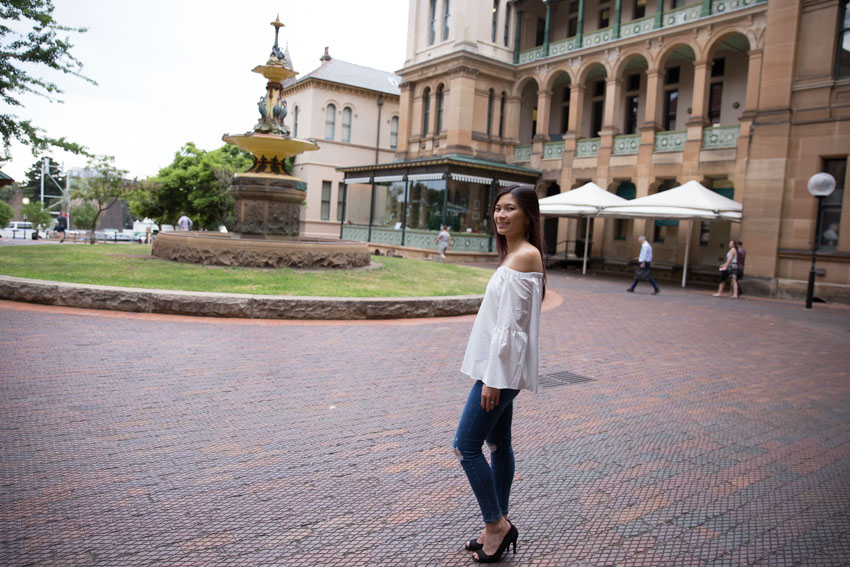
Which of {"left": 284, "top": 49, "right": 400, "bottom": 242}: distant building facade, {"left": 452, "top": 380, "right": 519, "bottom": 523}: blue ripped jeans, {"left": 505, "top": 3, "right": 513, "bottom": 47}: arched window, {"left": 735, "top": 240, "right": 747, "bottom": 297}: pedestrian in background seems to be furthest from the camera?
{"left": 284, "top": 49, "right": 400, "bottom": 242}: distant building facade

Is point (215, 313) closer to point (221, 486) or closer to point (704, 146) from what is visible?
Answer: point (221, 486)

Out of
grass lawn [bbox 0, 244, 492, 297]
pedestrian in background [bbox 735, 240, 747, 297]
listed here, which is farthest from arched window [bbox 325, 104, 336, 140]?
pedestrian in background [bbox 735, 240, 747, 297]

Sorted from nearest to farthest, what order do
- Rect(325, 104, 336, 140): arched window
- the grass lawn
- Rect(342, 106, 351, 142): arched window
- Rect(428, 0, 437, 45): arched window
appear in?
the grass lawn
Rect(428, 0, 437, 45): arched window
Rect(325, 104, 336, 140): arched window
Rect(342, 106, 351, 142): arched window

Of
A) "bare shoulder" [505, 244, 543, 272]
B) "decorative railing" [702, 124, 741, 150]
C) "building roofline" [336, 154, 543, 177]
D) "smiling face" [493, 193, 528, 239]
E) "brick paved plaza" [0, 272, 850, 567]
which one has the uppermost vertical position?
"decorative railing" [702, 124, 741, 150]

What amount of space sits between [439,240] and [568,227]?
7.64 metres

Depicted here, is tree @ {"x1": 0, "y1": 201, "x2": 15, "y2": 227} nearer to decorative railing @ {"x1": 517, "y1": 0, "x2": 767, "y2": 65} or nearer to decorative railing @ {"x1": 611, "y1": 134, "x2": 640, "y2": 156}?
decorative railing @ {"x1": 517, "y1": 0, "x2": 767, "y2": 65}

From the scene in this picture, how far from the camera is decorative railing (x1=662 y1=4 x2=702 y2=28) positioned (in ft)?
83.0

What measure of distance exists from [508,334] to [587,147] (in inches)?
1105

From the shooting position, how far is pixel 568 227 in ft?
100.0

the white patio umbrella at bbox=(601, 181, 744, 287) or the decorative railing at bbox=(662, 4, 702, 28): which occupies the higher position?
the decorative railing at bbox=(662, 4, 702, 28)

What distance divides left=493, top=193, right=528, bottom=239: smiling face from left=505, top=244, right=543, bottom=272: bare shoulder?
0.40 ft

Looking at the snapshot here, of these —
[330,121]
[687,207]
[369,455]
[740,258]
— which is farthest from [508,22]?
[369,455]

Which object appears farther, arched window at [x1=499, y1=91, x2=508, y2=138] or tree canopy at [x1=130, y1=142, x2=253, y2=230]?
tree canopy at [x1=130, y1=142, x2=253, y2=230]

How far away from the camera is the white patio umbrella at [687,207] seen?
19781 mm
